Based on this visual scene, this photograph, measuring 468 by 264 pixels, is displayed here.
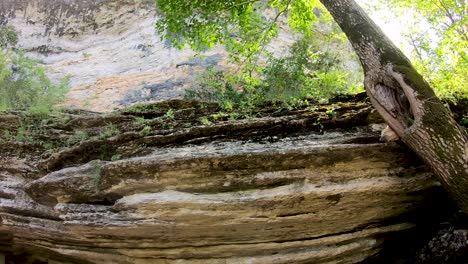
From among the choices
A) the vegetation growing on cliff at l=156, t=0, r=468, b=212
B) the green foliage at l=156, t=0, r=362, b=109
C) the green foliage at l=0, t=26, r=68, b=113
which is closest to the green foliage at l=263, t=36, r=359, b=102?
the green foliage at l=156, t=0, r=362, b=109

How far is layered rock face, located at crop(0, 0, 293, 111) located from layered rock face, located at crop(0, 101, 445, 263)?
591 centimetres

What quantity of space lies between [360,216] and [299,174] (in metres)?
1.14

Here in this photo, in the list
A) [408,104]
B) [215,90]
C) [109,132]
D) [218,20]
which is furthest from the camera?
A: [215,90]

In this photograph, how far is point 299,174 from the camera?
580 centimetres

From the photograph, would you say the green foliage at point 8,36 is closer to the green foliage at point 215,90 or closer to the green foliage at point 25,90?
the green foliage at point 25,90

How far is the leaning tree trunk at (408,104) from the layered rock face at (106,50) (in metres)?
6.90

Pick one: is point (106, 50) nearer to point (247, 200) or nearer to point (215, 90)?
point (215, 90)

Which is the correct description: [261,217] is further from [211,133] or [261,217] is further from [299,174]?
[211,133]

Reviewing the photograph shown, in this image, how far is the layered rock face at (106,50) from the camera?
13.1 metres

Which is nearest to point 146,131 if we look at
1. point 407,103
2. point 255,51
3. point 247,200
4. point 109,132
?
point 109,132

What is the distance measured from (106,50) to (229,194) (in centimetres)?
1122

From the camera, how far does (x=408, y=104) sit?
566cm

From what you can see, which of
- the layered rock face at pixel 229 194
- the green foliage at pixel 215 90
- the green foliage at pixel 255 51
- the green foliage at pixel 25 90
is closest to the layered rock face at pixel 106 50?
the green foliage at pixel 215 90

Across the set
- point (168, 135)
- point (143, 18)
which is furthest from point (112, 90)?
point (168, 135)
